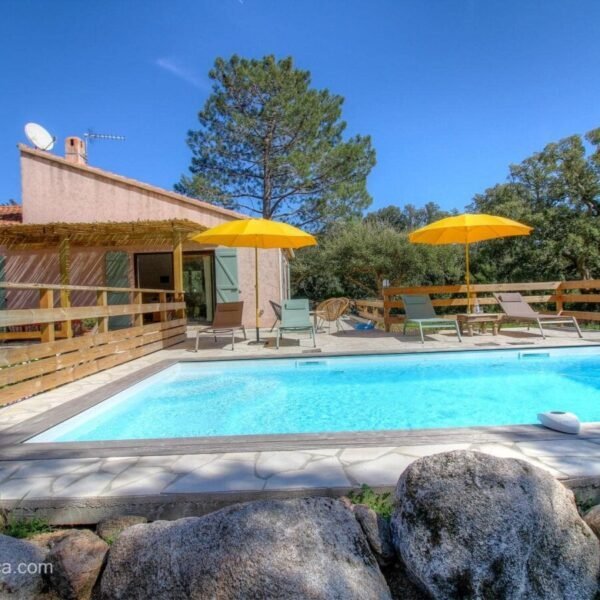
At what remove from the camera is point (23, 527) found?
77.2 inches

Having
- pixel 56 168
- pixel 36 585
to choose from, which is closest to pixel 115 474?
pixel 36 585

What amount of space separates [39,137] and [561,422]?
13.8 m

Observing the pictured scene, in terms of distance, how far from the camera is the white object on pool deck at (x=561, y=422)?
9.11 feet

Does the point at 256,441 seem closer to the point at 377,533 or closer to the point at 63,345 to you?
the point at 377,533

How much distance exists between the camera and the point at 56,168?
1164 centimetres

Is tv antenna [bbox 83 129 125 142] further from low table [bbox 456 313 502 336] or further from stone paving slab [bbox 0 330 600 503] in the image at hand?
stone paving slab [bbox 0 330 600 503]

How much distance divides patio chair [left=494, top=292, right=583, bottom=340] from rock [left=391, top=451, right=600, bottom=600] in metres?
6.66

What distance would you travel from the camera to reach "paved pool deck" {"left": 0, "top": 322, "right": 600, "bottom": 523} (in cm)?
201

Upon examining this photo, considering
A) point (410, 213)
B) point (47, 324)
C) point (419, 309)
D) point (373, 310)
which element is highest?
point (410, 213)

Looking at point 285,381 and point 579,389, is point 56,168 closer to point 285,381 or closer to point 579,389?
point 285,381

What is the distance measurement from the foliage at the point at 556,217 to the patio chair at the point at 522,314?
300 inches

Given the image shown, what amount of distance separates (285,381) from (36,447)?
133 inches

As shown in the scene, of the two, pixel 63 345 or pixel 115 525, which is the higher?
pixel 63 345

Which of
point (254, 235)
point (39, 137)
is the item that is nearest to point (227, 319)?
point (254, 235)
